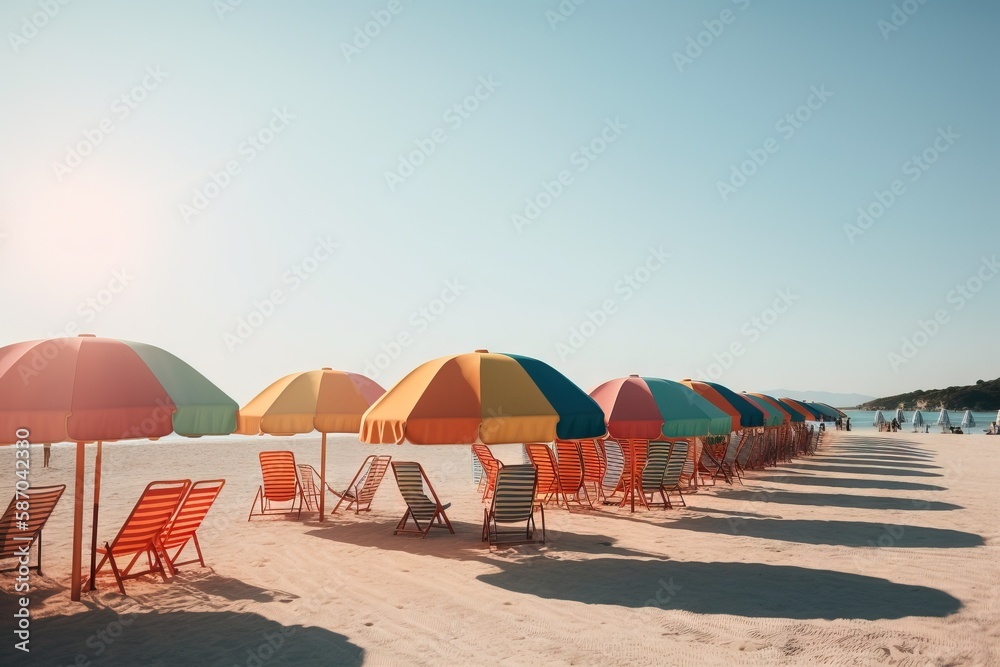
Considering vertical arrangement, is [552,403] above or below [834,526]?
above

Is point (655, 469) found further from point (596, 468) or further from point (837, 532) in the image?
point (837, 532)

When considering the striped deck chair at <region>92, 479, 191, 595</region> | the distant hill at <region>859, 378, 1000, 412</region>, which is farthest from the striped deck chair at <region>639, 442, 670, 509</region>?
the distant hill at <region>859, 378, 1000, 412</region>

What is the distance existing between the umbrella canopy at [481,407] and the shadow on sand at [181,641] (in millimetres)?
2316

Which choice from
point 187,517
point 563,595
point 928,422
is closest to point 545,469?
point 563,595

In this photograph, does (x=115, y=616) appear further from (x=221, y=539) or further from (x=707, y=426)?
(x=707, y=426)

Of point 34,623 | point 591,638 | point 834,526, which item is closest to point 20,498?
point 34,623

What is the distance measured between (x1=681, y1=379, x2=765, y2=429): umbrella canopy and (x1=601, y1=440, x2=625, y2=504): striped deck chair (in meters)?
2.18

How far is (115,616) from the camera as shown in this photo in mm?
5781

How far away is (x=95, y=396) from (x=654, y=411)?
7.39 metres

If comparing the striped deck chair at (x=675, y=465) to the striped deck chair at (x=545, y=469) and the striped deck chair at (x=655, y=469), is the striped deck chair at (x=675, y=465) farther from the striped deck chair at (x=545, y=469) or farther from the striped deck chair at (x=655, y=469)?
the striped deck chair at (x=545, y=469)

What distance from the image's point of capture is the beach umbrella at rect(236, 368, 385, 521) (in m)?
10.1

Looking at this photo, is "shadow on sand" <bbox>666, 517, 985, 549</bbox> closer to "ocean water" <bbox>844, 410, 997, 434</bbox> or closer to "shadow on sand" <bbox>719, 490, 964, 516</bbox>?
"shadow on sand" <bbox>719, 490, 964, 516</bbox>

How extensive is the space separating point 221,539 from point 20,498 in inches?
138

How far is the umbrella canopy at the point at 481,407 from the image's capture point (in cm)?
726
